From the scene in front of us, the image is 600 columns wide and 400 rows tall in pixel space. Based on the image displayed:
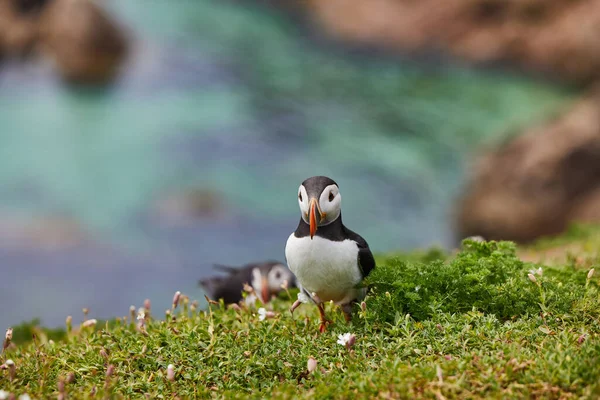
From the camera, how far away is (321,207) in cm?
440

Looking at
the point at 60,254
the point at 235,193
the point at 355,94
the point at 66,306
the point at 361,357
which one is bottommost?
the point at 361,357

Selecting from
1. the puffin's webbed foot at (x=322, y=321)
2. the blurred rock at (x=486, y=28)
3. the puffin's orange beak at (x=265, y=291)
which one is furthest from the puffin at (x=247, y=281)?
the blurred rock at (x=486, y=28)

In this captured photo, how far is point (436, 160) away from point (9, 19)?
46.0 feet

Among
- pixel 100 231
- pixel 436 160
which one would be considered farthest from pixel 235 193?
pixel 436 160

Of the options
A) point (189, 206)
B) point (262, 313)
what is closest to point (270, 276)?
point (262, 313)

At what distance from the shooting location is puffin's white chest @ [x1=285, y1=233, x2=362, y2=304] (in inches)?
177

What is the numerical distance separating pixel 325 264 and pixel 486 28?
21909 mm

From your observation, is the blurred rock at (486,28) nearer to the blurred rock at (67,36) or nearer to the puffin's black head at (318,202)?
the blurred rock at (67,36)

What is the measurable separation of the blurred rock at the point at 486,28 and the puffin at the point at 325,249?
20.6m

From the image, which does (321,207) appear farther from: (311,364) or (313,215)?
(311,364)

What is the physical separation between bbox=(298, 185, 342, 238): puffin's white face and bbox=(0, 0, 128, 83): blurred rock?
17.7 metres

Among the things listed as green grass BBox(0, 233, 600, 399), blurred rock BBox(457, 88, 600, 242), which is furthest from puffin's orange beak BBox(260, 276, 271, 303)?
blurred rock BBox(457, 88, 600, 242)

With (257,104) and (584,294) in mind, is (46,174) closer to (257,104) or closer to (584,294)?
(257,104)

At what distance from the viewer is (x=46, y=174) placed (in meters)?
18.0
